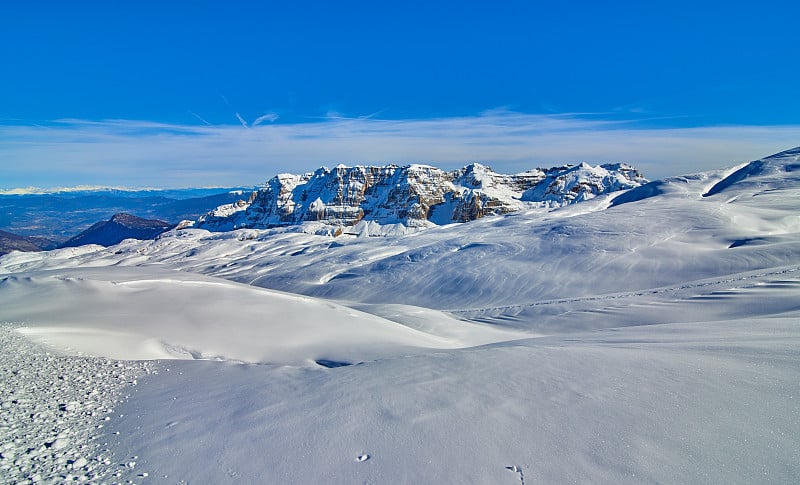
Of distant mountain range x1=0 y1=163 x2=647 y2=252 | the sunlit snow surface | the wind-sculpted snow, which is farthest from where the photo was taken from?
distant mountain range x1=0 y1=163 x2=647 y2=252

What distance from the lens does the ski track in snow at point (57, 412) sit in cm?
435

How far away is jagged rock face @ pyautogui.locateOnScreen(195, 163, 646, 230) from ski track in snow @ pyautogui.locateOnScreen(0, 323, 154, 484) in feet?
392

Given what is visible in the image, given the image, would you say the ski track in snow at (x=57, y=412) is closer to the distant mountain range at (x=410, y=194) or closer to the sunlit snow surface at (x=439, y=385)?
the sunlit snow surface at (x=439, y=385)

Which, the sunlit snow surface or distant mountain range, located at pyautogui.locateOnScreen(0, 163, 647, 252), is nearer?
the sunlit snow surface

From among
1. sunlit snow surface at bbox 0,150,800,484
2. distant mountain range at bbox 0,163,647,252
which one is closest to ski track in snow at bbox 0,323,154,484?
sunlit snow surface at bbox 0,150,800,484

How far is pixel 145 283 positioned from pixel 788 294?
62.0ft

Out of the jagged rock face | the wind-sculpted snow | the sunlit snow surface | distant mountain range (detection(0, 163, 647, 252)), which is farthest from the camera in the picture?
the jagged rock face

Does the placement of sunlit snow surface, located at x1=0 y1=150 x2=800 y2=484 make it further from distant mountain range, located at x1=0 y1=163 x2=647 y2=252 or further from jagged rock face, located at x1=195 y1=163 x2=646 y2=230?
jagged rock face, located at x1=195 y1=163 x2=646 y2=230

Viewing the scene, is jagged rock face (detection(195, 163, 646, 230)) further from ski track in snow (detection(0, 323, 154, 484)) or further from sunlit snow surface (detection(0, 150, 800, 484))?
ski track in snow (detection(0, 323, 154, 484))

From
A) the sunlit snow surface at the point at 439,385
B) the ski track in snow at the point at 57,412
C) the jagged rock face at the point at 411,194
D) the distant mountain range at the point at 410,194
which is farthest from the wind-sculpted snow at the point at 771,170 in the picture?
the jagged rock face at the point at 411,194

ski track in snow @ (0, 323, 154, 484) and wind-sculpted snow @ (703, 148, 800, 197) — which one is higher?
wind-sculpted snow @ (703, 148, 800, 197)

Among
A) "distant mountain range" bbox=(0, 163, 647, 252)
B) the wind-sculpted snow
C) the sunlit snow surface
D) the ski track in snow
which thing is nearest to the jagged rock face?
"distant mountain range" bbox=(0, 163, 647, 252)

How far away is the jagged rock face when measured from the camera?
134 m

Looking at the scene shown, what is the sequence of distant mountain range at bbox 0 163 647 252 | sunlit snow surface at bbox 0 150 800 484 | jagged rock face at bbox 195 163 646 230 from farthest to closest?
jagged rock face at bbox 195 163 646 230 < distant mountain range at bbox 0 163 647 252 < sunlit snow surface at bbox 0 150 800 484
